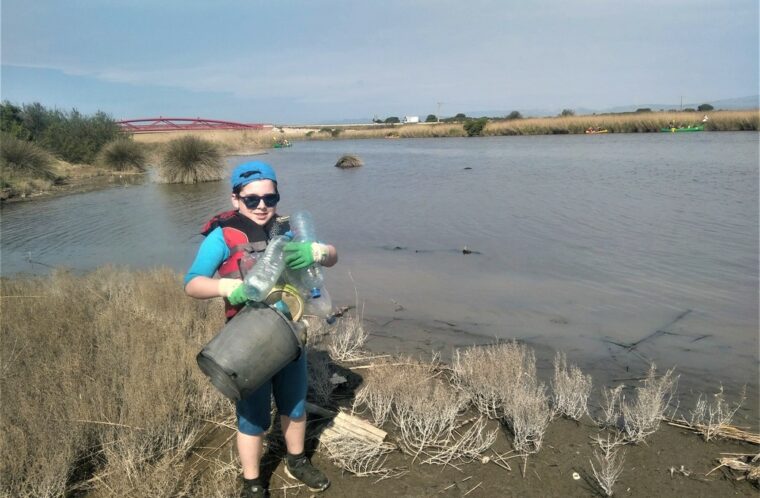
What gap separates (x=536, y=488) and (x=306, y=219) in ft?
6.88

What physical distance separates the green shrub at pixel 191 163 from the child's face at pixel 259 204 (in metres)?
22.4

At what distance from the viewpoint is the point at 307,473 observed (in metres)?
3.16

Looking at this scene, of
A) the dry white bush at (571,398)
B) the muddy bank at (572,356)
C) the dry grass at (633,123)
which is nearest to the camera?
the dry white bush at (571,398)

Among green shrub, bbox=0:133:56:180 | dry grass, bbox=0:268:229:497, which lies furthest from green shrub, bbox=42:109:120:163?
dry grass, bbox=0:268:229:497

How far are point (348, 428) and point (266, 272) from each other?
5.23 feet

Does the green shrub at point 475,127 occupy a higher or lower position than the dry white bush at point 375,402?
higher

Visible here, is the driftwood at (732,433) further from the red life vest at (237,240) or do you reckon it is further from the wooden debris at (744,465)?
the red life vest at (237,240)

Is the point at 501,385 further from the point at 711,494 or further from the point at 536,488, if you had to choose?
the point at 711,494

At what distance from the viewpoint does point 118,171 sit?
30172mm

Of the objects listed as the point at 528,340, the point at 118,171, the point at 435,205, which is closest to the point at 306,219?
the point at 528,340

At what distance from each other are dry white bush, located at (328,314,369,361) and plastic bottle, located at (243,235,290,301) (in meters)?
2.63

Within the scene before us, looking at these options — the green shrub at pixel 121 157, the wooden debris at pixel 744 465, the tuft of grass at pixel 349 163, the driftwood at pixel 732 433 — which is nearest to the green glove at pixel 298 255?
the wooden debris at pixel 744 465

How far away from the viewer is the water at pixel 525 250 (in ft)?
19.6

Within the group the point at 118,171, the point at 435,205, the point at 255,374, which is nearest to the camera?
the point at 255,374
